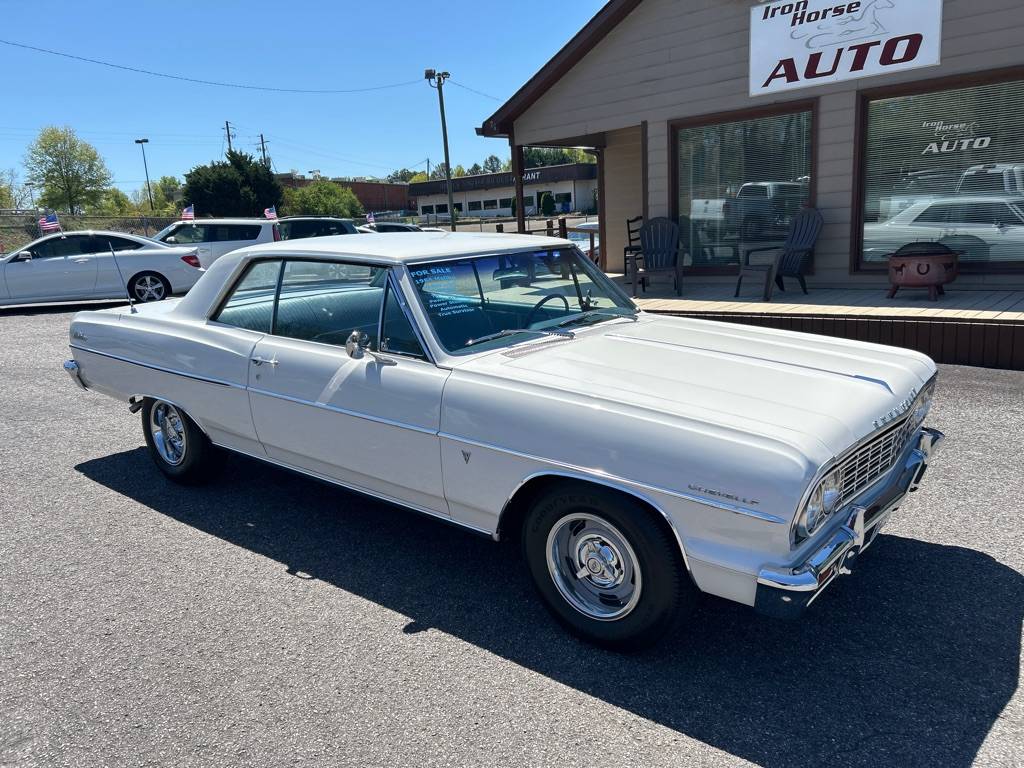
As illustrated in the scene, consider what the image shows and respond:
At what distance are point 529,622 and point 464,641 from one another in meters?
0.29

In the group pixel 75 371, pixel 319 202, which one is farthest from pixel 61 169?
pixel 75 371

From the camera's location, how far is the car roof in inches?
147

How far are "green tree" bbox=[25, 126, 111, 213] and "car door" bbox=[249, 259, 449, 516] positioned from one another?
72692 mm

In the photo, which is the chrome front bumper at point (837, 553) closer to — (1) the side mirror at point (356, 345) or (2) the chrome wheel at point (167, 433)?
(1) the side mirror at point (356, 345)

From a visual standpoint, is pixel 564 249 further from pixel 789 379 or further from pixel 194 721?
pixel 194 721

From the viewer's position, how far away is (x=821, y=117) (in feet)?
31.5

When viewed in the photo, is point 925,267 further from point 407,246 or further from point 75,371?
point 75,371

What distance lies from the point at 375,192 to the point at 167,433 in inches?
3277

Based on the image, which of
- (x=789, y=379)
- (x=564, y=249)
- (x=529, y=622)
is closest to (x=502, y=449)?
(x=529, y=622)

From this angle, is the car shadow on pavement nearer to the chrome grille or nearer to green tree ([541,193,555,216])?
the chrome grille

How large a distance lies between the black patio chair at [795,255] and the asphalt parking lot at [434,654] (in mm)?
5151

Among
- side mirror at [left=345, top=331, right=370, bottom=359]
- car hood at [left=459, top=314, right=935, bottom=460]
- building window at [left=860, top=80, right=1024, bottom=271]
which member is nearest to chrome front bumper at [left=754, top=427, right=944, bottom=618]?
car hood at [left=459, top=314, right=935, bottom=460]

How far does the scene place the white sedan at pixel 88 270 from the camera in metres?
13.5

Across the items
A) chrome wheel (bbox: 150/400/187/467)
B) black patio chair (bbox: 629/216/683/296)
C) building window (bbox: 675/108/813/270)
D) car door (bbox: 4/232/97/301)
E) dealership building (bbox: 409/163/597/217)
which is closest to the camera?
chrome wheel (bbox: 150/400/187/467)
